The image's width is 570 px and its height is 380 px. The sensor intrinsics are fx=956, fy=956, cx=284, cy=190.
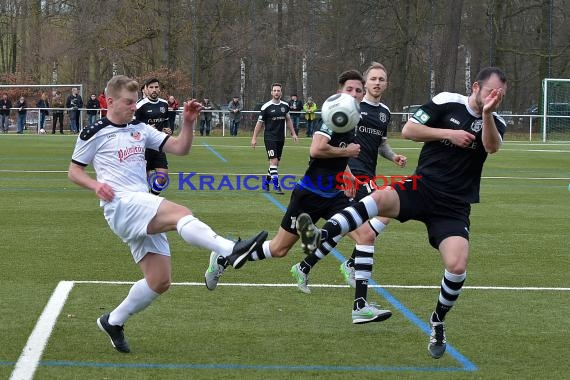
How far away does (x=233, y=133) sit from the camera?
4431 centimetres

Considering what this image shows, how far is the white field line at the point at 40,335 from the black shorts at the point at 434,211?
275cm

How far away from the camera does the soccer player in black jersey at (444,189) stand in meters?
6.70

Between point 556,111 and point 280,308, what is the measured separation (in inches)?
1421

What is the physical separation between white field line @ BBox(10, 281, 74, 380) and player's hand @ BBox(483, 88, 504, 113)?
11.2 ft

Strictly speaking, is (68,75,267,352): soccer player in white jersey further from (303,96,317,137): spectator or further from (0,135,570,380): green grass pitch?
(303,96,317,137): spectator

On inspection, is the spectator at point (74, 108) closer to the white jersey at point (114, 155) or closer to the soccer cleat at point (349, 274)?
the soccer cleat at point (349, 274)

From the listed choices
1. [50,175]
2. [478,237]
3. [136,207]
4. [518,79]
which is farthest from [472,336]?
[518,79]

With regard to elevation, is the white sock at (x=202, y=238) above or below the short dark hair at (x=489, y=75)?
below

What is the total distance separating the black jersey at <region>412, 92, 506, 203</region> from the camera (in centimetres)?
695

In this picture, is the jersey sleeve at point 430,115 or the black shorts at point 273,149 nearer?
the jersey sleeve at point 430,115

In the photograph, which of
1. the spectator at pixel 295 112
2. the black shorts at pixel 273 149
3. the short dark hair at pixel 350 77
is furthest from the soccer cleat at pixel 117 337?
the spectator at pixel 295 112

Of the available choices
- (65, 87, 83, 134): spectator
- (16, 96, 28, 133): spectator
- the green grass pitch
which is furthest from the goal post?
the green grass pitch

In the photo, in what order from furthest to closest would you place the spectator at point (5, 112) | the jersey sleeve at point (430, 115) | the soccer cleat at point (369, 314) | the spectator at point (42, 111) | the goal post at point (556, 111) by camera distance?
the spectator at point (42, 111) < the spectator at point (5, 112) < the goal post at point (556, 111) < the soccer cleat at point (369, 314) < the jersey sleeve at point (430, 115)

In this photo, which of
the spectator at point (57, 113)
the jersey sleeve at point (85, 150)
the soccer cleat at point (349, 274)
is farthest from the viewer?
the spectator at point (57, 113)
